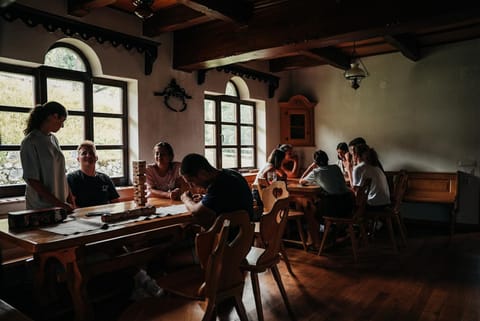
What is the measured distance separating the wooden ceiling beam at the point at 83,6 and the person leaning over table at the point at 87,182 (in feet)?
3.97

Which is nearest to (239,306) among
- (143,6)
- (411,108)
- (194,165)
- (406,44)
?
(194,165)

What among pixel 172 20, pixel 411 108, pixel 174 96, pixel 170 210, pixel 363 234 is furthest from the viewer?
pixel 411 108

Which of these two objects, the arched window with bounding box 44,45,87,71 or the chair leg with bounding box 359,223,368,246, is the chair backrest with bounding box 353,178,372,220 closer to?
the chair leg with bounding box 359,223,368,246

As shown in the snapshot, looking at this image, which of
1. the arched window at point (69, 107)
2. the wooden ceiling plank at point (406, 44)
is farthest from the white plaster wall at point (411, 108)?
the arched window at point (69, 107)

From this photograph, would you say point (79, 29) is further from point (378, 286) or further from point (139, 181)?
point (378, 286)

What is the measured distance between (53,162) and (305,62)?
14.4ft

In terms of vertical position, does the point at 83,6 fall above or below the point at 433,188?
above

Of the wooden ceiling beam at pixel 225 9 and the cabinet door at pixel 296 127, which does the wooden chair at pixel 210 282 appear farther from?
the cabinet door at pixel 296 127

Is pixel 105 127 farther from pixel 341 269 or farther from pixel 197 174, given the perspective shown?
pixel 341 269

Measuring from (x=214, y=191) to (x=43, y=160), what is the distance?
1.26 metres

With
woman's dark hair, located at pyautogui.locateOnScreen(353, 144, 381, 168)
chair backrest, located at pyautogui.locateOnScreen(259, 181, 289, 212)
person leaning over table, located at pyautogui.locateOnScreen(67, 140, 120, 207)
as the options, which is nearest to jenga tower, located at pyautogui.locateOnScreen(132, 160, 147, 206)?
person leaning over table, located at pyautogui.locateOnScreen(67, 140, 120, 207)

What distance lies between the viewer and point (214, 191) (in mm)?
2270

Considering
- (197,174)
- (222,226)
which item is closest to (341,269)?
(197,174)

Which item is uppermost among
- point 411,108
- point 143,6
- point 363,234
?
point 143,6
